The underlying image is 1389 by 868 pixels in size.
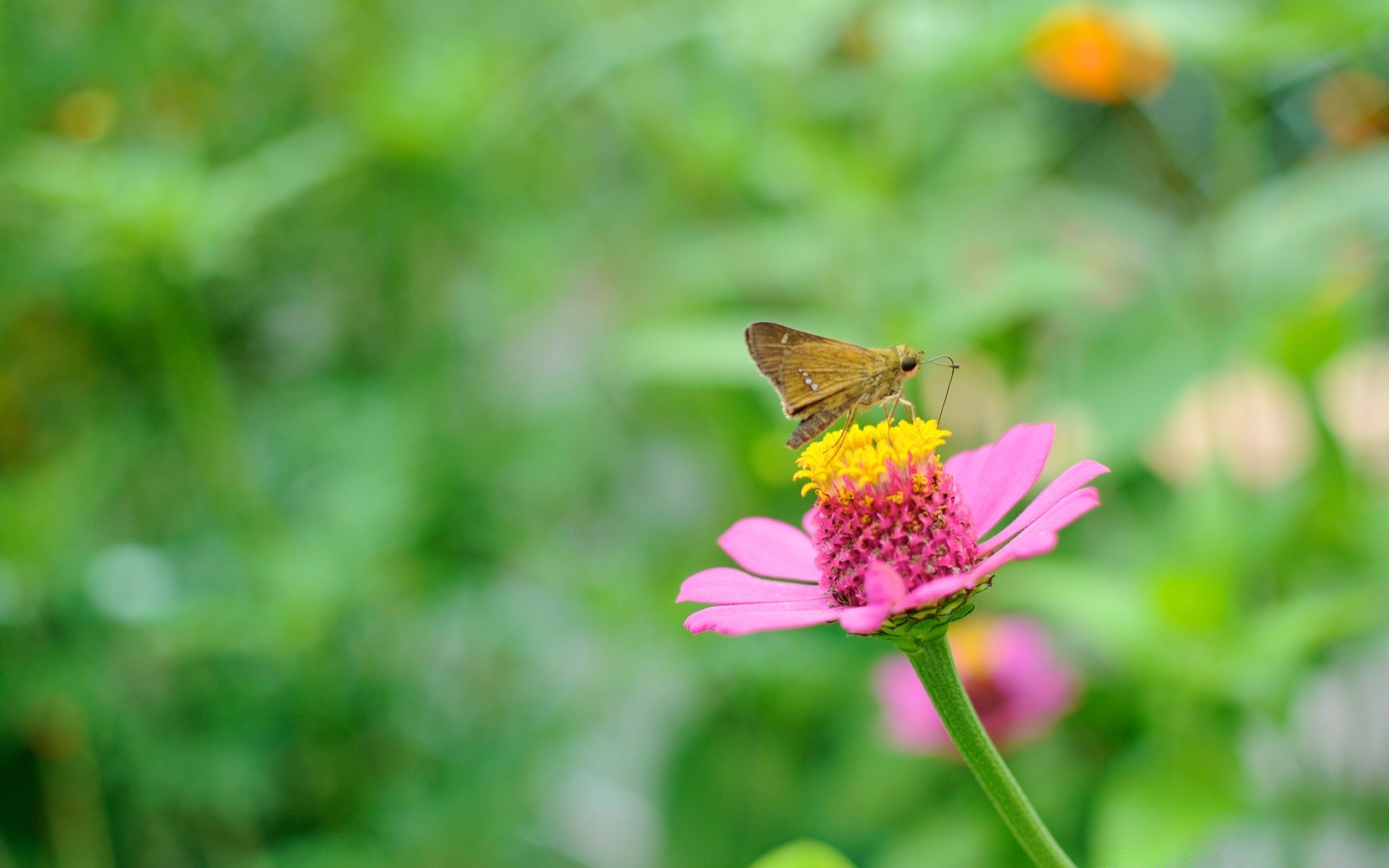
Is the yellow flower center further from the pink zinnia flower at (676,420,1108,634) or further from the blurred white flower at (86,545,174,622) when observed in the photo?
the blurred white flower at (86,545,174,622)

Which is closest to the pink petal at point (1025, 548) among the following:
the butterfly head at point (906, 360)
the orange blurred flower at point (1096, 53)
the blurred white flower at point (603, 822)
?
the butterfly head at point (906, 360)

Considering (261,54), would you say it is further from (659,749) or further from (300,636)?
(659,749)

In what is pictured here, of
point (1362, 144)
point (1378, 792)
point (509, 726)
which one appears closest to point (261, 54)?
point (509, 726)

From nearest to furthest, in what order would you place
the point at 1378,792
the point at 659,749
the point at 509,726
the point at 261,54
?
the point at 1378,792 < the point at 509,726 < the point at 261,54 < the point at 659,749

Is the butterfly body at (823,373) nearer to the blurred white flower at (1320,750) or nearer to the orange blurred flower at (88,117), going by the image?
the blurred white flower at (1320,750)

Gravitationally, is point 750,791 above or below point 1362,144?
below

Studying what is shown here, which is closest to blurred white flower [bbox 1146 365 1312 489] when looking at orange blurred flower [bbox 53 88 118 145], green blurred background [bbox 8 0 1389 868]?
green blurred background [bbox 8 0 1389 868]
